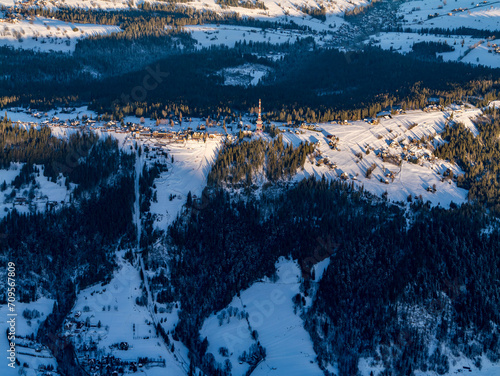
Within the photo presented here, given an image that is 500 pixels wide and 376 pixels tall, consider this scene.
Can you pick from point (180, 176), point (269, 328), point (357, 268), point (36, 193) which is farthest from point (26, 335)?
point (357, 268)

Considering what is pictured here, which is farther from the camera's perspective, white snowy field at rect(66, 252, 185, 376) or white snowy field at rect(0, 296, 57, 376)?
white snowy field at rect(66, 252, 185, 376)

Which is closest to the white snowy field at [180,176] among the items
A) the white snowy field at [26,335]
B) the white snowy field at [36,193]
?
the white snowy field at [36,193]

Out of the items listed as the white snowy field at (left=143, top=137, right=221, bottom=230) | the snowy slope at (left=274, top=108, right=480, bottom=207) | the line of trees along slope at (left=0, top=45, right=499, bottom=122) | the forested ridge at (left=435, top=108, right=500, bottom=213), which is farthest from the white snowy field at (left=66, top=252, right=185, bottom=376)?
the forested ridge at (left=435, top=108, right=500, bottom=213)

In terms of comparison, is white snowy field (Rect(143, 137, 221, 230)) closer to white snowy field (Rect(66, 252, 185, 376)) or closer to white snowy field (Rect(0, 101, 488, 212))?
white snowy field (Rect(0, 101, 488, 212))

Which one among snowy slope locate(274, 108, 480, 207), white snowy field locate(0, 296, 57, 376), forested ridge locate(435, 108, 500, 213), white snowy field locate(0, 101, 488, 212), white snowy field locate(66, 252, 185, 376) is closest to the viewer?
white snowy field locate(0, 296, 57, 376)

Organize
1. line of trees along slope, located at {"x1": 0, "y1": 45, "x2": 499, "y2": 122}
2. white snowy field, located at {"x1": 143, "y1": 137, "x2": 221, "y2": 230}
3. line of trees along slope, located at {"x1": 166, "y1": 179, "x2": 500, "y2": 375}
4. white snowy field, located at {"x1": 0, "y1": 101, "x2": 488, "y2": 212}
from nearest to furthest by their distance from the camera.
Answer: line of trees along slope, located at {"x1": 166, "y1": 179, "x2": 500, "y2": 375} → white snowy field, located at {"x1": 143, "y1": 137, "x2": 221, "y2": 230} → white snowy field, located at {"x1": 0, "y1": 101, "x2": 488, "y2": 212} → line of trees along slope, located at {"x1": 0, "y1": 45, "x2": 499, "y2": 122}

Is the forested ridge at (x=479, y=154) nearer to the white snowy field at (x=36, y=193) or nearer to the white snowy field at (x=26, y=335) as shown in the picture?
the white snowy field at (x=36, y=193)

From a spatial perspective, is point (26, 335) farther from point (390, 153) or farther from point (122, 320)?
point (390, 153)
